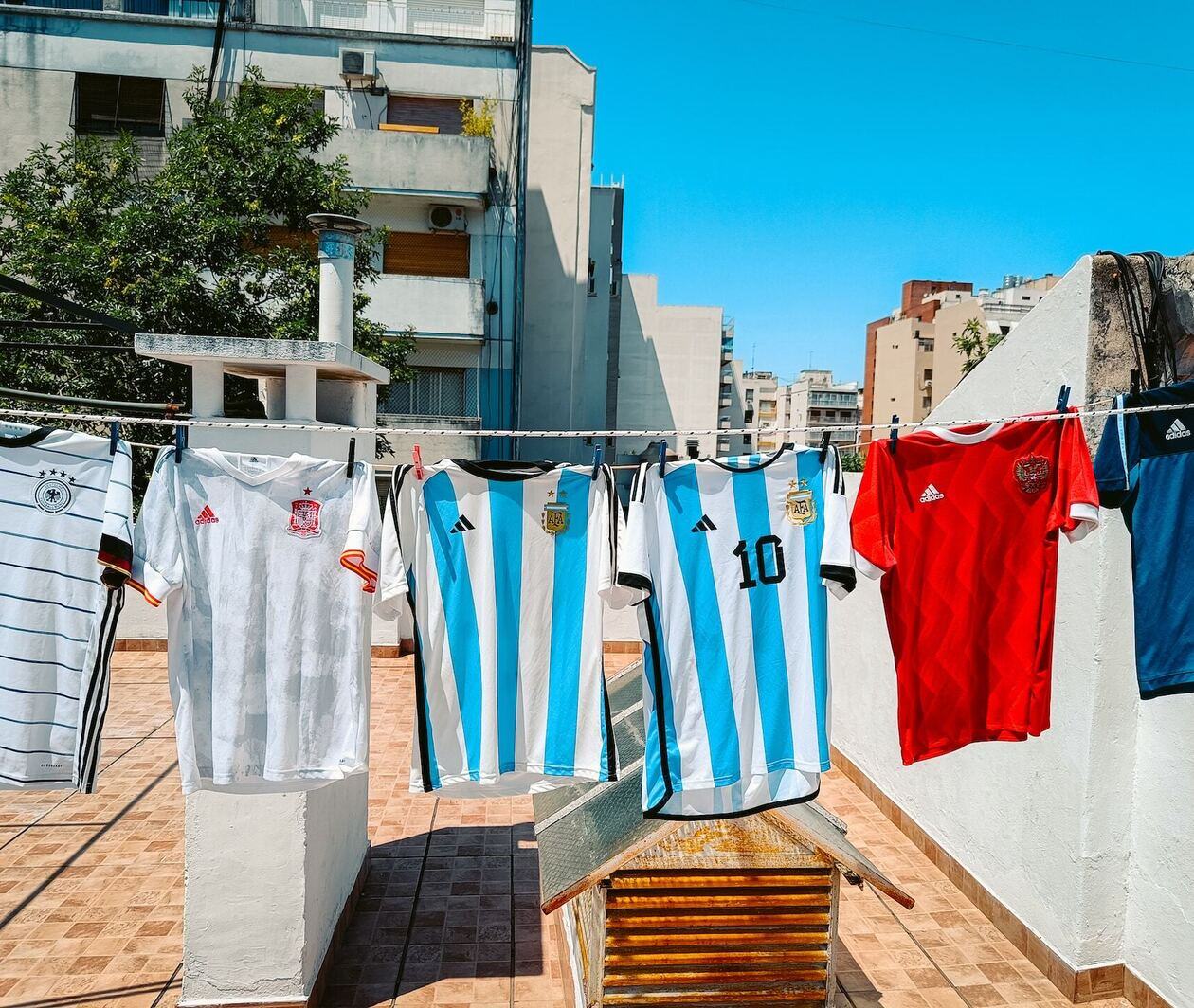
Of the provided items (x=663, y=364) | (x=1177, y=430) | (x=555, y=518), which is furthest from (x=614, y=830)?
(x=663, y=364)

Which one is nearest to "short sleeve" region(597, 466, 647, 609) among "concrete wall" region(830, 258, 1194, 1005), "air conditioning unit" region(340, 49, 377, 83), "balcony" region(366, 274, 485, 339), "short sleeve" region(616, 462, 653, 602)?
"short sleeve" region(616, 462, 653, 602)

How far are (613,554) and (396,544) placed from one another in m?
0.90

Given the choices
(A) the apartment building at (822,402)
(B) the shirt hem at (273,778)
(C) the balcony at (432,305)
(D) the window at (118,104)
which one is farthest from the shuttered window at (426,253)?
(A) the apartment building at (822,402)

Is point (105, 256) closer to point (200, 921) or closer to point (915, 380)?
point (200, 921)

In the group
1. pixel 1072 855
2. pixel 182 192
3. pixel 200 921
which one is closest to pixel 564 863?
pixel 200 921

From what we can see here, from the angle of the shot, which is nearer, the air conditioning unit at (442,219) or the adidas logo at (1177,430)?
the adidas logo at (1177,430)

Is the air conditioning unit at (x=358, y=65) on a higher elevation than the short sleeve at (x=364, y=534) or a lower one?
higher

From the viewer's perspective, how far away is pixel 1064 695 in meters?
→ 4.94

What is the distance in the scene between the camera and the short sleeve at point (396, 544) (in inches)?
138

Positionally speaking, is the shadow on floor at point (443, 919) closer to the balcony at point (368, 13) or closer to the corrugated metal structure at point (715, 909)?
the corrugated metal structure at point (715, 909)

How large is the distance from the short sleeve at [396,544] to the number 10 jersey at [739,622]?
995 millimetres

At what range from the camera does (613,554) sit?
3564 mm

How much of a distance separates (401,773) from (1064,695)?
577cm

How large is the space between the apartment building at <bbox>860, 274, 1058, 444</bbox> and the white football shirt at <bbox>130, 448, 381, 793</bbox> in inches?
1650
